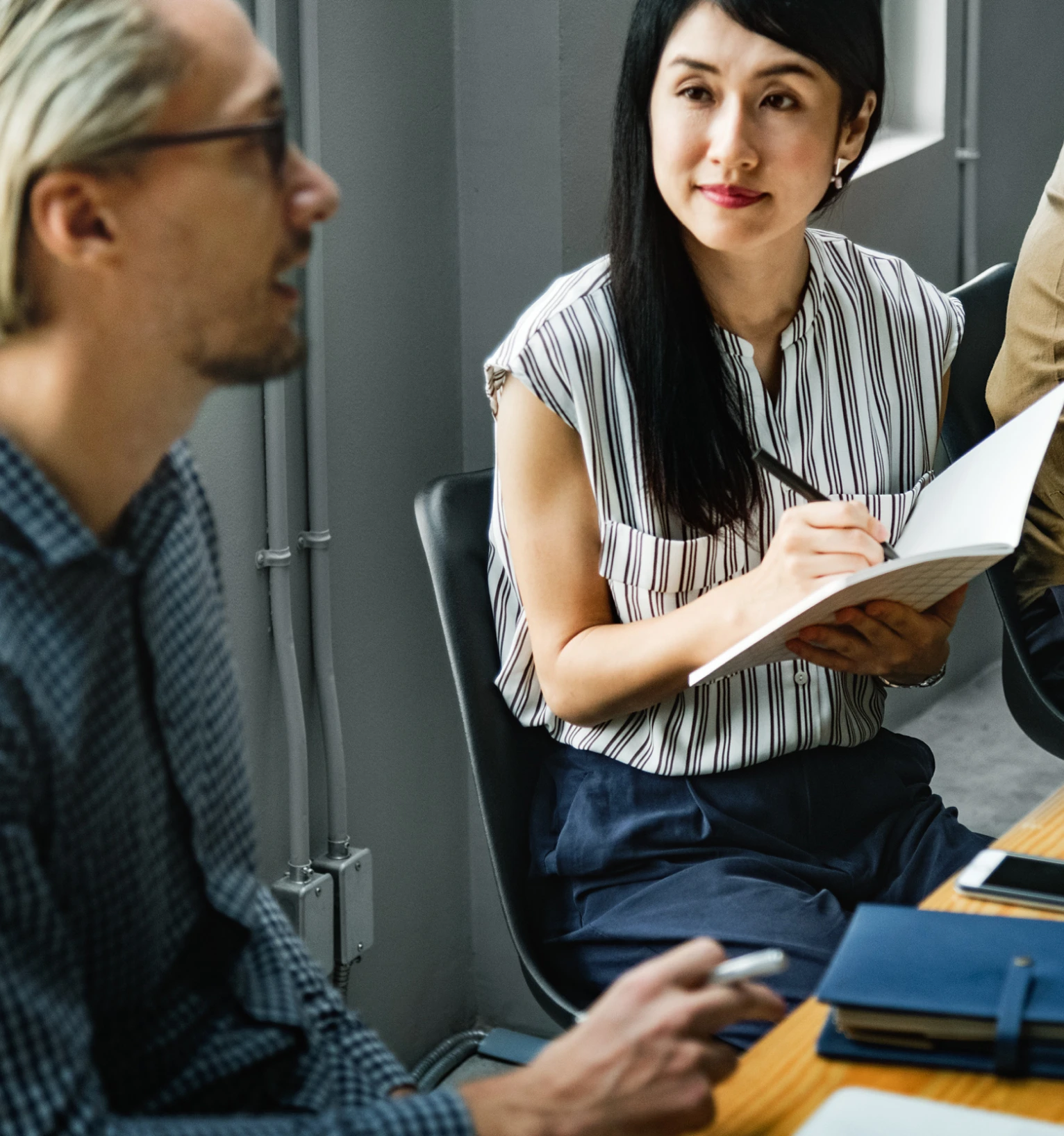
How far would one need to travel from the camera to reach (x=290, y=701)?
1.81 metres

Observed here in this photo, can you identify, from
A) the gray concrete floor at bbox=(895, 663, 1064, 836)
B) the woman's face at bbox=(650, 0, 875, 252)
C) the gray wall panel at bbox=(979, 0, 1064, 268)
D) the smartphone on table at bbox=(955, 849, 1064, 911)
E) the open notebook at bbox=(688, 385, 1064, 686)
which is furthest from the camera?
the gray wall panel at bbox=(979, 0, 1064, 268)

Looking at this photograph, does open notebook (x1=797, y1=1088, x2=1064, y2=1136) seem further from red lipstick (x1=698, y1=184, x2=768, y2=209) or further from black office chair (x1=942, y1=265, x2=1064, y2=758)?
black office chair (x1=942, y1=265, x2=1064, y2=758)

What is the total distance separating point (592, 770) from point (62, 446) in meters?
0.82

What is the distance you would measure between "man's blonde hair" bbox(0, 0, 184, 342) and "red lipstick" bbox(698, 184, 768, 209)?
0.81 meters

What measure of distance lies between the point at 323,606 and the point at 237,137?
116cm

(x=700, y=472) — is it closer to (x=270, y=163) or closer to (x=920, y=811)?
(x=920, y=811)

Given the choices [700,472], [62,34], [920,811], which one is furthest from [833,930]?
[62,34]

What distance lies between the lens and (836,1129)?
76cm

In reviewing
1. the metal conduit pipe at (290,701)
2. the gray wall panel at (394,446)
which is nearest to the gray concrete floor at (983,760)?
the gray wall panel at (394,446)

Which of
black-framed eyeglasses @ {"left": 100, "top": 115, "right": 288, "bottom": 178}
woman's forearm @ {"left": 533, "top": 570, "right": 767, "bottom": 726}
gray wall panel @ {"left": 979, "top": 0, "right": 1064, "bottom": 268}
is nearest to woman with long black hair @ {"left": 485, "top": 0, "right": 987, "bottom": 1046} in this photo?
woman's forearm @ {"left": 533, "top": 570, "right": 767, "bottom": 726}

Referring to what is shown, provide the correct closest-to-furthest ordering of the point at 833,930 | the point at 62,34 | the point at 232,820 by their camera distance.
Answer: the point at 62,34
the point at 232,820
the point at 833,930

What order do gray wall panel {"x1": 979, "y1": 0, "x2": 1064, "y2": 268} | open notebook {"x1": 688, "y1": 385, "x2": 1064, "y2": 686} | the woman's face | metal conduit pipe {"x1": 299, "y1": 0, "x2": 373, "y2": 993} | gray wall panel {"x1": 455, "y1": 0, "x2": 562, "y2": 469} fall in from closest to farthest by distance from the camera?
1. open notebook {"x1": 688, "y1": 385, "x2": 1064, "y2": 686}
2. the woman's face
3. metal conduit pipe {"x1": 299, "y1": 0, "x2": 373, "y2": 993}
4. gray wall panel {"x1": 455, "y1": 0, "x2": 562, "y2": 469}
5. gray wall panel {"x1": 979, "y1": 0, "x2": 1064, "y2": 268}

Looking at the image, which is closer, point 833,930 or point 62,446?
point 62,446

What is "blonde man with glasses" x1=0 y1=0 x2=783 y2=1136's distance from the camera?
70cm
